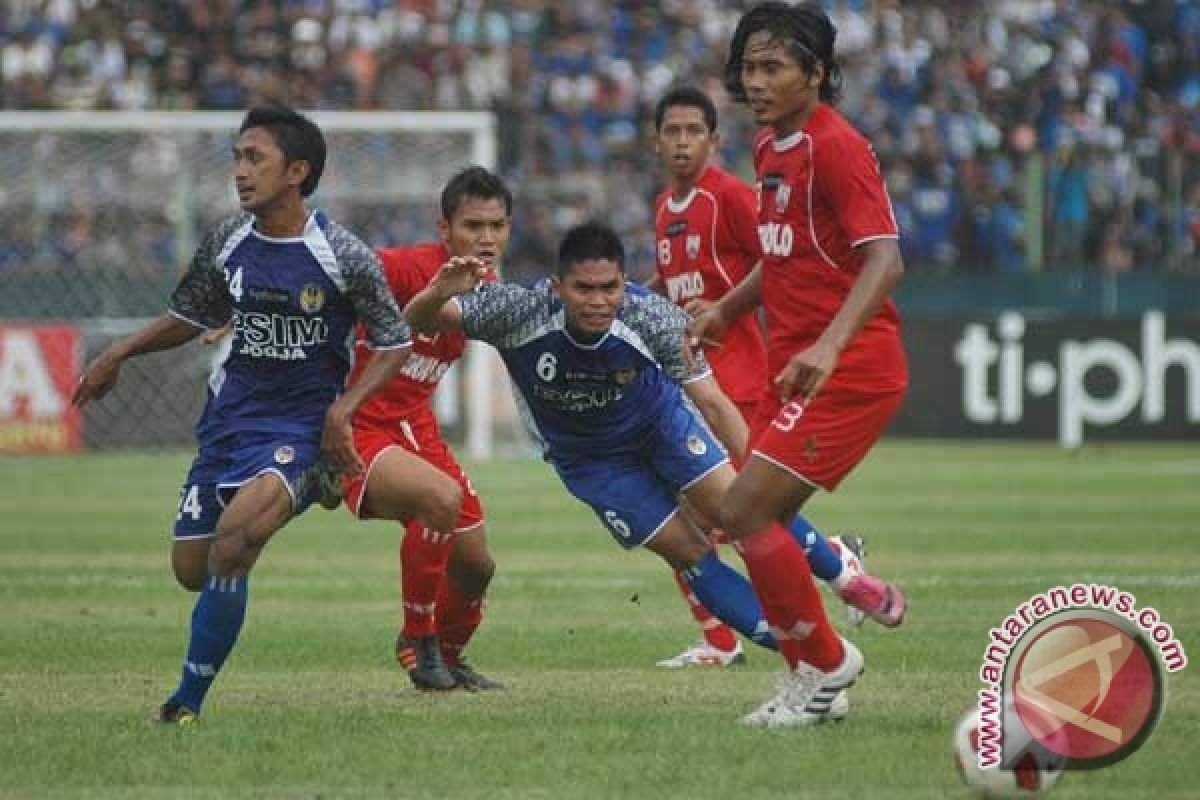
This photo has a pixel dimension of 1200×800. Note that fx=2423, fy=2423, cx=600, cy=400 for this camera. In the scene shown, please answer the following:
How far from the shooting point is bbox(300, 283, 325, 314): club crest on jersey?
8.97m

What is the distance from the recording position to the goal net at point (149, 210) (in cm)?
2656

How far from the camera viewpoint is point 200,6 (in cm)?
3231

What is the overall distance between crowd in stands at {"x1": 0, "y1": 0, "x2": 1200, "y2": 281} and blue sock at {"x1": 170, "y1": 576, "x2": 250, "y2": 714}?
1980cm

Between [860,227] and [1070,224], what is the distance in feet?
66.7

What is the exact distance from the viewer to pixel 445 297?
9141 mm

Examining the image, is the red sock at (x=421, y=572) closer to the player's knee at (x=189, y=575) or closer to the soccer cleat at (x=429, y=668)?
the soccer cleat at (x=429, y=668)

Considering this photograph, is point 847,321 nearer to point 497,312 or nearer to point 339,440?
point 497,312

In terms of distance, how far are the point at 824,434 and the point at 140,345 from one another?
2.70 metres

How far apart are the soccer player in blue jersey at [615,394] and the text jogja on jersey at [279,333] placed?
0.42 m

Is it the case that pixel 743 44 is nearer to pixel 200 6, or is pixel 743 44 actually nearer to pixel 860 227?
pixel 860 227

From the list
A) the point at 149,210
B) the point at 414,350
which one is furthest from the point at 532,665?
the point at 149,210

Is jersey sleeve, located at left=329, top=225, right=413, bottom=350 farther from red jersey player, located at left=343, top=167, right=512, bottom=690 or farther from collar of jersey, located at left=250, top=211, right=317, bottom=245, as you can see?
red jersey player, located at left=343, top=167, right=512, bottom=690

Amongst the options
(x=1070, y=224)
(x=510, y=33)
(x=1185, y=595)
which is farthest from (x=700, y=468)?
(x=510, y=33)

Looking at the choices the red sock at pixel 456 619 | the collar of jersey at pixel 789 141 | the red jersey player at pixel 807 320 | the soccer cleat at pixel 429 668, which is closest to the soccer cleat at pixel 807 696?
the red jersey player at pixel 807 320
